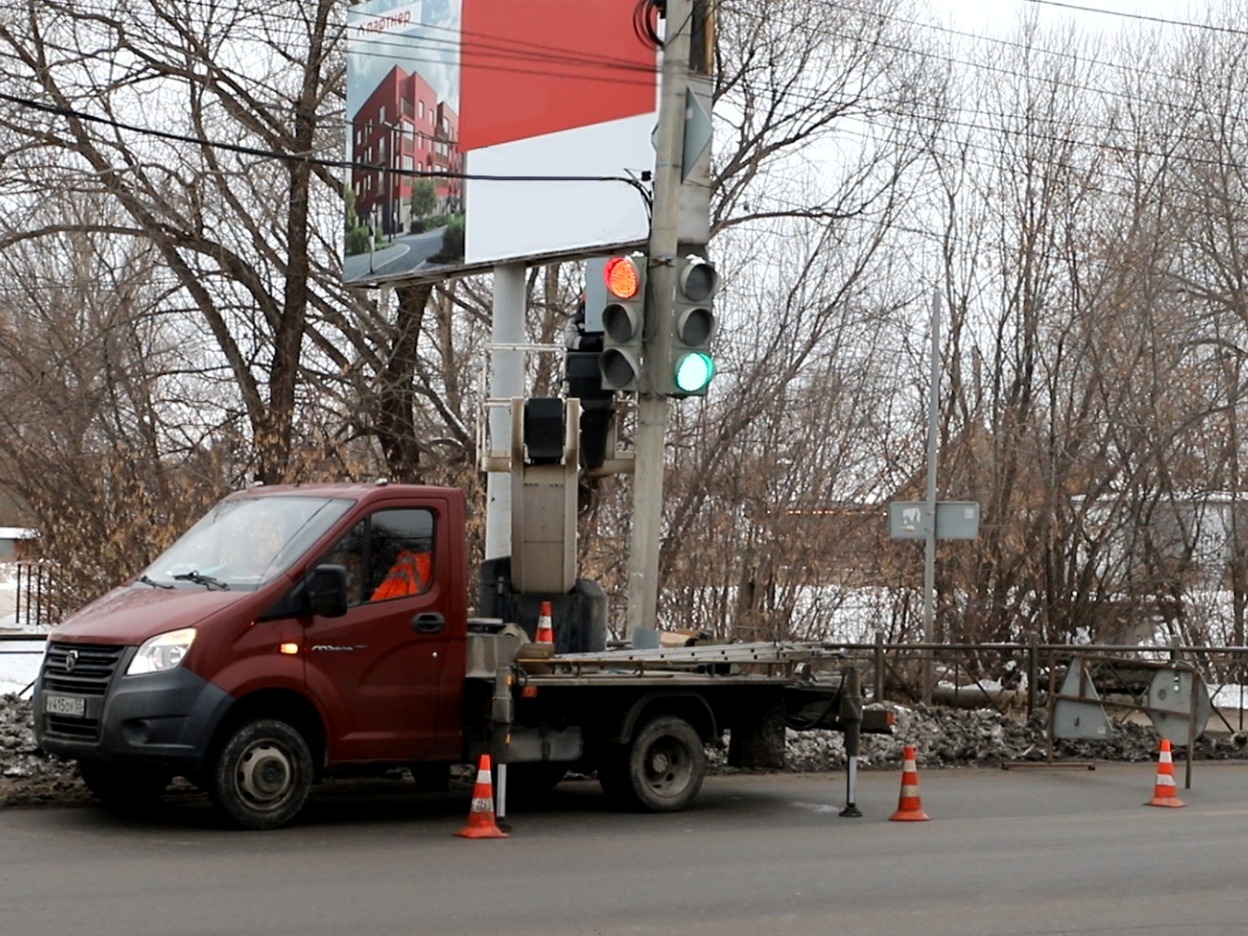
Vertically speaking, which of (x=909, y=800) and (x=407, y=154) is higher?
(x=407, y=154)

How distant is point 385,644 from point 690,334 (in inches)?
148

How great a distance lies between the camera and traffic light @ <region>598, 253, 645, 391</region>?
13273mm

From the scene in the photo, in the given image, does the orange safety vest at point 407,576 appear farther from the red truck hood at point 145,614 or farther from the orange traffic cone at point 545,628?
the orange traffic cone at point 545,628

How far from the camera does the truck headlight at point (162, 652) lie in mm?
10422

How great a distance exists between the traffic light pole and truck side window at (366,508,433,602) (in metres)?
2.55

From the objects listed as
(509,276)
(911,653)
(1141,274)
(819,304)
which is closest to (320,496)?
(509,276)

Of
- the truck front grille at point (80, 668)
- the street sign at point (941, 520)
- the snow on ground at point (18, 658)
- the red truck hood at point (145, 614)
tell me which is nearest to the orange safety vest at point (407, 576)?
the red truck hood at point (145, 614)

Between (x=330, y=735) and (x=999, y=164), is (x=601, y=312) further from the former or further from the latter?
(x=999, y=164)

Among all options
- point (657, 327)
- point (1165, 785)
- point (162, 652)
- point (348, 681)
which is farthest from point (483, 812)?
point (1165, 785)

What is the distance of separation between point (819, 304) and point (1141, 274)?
18.2 feet

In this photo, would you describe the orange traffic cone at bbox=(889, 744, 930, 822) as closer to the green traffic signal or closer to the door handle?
the green traffic signal

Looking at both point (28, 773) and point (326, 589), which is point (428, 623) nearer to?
point (326, 589)

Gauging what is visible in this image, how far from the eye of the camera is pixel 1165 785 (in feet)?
47.1

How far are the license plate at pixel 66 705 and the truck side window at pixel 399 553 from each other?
195 centimetres
